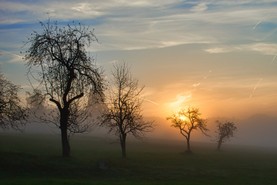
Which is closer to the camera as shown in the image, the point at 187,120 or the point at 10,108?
the point at 10,108

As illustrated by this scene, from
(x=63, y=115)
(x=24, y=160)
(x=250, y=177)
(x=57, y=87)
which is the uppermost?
(x=57, y=87)

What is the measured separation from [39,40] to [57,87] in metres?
6.77

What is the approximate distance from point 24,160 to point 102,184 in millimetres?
13694

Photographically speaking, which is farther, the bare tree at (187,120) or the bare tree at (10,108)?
the bare tree at (187,120)

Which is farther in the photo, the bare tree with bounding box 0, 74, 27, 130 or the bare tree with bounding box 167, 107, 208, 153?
the bare tree with bounding box 167, 107, 208, 153

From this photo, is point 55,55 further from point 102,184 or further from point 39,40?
point 102,184

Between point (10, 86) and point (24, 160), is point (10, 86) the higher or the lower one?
the higher one

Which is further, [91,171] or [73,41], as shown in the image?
[73,41]

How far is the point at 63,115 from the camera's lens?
52.8 metres

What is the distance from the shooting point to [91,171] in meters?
46.6

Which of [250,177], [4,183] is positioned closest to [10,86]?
[4,183]

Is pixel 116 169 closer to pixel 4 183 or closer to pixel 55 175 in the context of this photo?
pixel 55 175

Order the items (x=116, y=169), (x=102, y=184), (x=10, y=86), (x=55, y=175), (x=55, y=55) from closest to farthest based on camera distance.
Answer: (x=102, y=184) → (x=55, y=175) → (x=116, y=169) → (x=55, y=55) → (x=10, y=86)

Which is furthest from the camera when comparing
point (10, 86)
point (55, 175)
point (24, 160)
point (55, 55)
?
point (10, 86)
